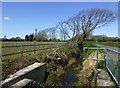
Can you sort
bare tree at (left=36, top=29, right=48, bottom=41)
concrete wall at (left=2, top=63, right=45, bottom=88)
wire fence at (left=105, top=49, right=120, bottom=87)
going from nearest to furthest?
concrete wall at (left=2, top=63, right=45, bottom=88) → wire fence at (left=105, top=49, right=120, bottom=87) → bare tree at (left=36, top=29, right=48, bottom=41)

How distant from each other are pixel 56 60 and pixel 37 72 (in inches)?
187

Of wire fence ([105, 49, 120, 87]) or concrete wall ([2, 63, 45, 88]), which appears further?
wire fence ([105, 49, 120, 87])

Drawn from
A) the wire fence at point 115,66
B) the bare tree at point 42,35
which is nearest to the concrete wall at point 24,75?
the wire fence at point 115,66

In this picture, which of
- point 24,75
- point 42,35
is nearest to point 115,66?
point 24,75

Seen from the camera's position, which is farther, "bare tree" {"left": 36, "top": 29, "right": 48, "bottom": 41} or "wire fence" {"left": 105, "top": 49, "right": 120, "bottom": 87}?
"bare tree" {"left": 36, "top": 29, "right": 48, "bottom": 41}

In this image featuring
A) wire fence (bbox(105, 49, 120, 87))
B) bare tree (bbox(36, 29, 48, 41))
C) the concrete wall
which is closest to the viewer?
the concrete wall

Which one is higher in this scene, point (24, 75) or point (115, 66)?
point (115, 66)

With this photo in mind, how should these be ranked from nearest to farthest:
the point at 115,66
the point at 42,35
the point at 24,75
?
the point at 24,75 → the point at 115,66 → the point at 42,35

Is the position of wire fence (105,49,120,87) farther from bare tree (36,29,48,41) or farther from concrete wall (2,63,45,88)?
bare tree (36,29,48,41)

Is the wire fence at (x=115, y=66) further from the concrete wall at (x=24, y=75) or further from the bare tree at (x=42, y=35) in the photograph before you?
the bare tree at (x=42, y=35)

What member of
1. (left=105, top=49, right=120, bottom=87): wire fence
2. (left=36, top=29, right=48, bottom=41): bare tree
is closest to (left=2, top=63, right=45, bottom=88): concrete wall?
(left=105, top=49, right=120, bottom=87): wire fence

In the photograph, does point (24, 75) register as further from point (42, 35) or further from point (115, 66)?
point (42, 35)

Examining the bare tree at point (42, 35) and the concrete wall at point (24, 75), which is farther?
the bare tree at point (42, 35)

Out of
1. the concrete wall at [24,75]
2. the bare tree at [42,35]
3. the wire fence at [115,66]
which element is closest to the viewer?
the concrete wall at [24,75]
